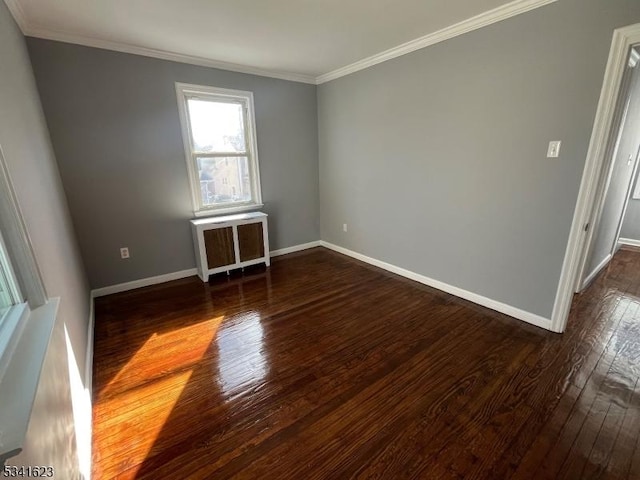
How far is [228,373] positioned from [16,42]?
260 centimetres

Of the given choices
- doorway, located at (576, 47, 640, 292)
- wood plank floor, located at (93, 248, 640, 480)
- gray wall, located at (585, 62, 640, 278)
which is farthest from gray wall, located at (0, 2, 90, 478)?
gray wall, located at (585, 62, 640, 278)

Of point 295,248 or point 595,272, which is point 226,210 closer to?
point 295,248

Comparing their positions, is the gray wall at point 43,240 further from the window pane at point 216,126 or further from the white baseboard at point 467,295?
the white baseboard at point 467,295

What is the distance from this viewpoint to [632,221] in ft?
14.2

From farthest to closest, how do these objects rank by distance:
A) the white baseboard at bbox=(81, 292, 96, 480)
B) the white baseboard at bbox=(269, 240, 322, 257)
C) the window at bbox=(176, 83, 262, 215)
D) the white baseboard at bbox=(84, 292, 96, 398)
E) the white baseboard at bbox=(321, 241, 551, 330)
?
the white baseboard at bbox=(269, 240, 322, 257)
the window at bbox=(176, 83, 262, 215)
the white baseboard at bbox=(321, 241, 551, 330)
the white baseboard at bbox=(84, 292, 96, 398)
the white baseboard at bbox=(81, 292, 96, 480)

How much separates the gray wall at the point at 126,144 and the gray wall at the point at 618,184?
11.4ft

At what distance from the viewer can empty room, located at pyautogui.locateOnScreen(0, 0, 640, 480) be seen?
55.1 inches

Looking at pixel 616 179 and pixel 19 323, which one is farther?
pixel 616 179

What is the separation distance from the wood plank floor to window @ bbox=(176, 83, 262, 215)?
4.40ft

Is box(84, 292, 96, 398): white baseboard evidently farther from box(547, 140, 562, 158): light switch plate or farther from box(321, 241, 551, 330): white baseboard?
box(547, 140, 562, 158): light switch plate

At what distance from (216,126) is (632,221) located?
19.4ft

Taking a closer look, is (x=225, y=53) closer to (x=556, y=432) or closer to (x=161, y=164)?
(x=161, y=164)

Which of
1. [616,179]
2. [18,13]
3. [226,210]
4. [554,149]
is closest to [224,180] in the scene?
[226,210]

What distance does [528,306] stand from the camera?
2.46 metres
